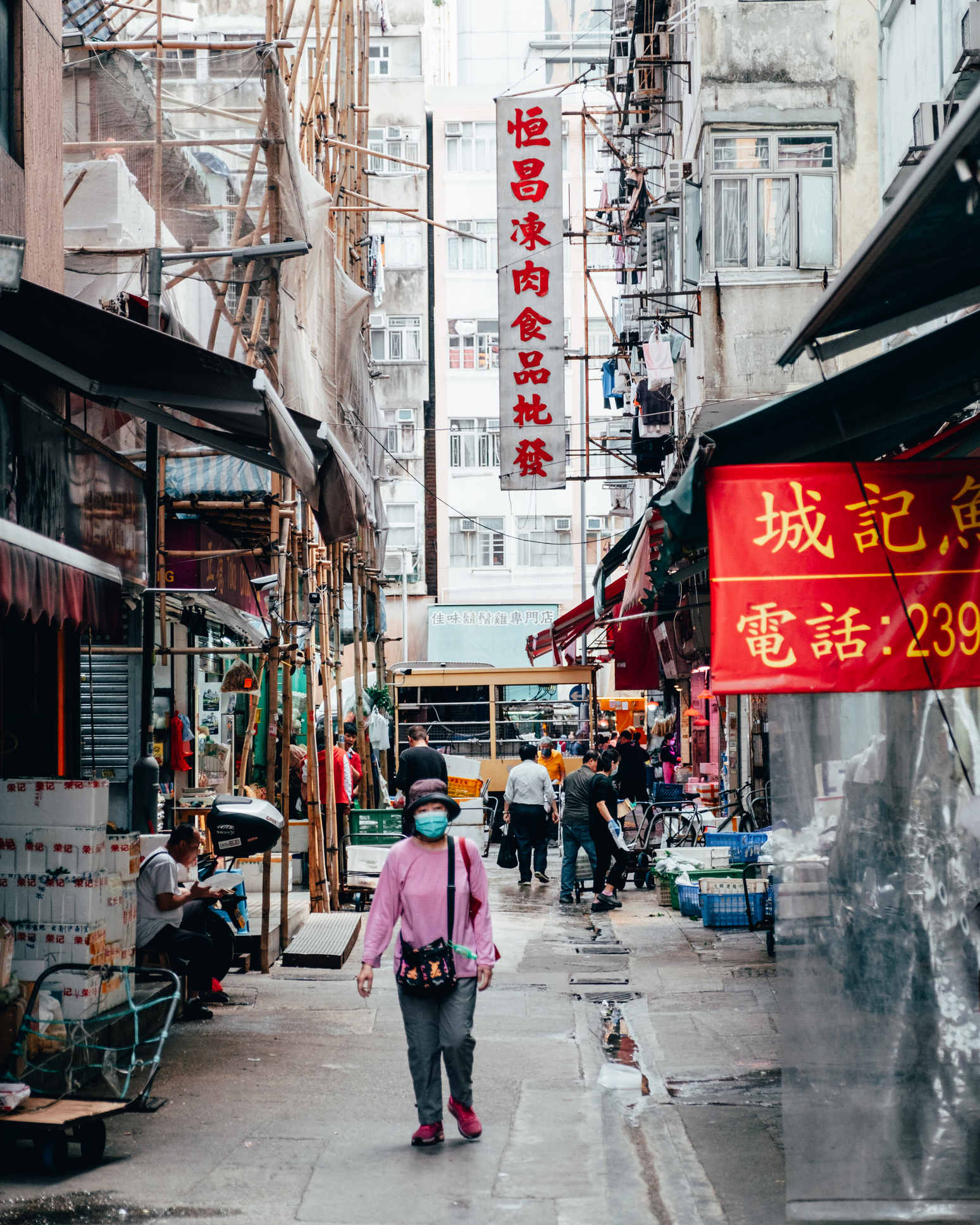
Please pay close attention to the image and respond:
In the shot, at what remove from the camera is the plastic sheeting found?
5.26 meters

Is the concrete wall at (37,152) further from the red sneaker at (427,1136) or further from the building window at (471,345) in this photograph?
the building window at (471,345)

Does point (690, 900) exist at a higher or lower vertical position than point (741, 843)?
lower

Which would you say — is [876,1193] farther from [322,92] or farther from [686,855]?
[322,92]

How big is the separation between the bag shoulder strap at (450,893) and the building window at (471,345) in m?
39.3

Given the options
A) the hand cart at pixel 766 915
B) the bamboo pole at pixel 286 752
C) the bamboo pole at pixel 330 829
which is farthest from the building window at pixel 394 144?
the hand cart at pixel 766 915

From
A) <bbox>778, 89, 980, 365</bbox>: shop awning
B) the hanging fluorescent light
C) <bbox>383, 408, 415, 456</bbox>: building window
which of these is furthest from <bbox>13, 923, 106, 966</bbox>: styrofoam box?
<bbox>383, 408, 415, 456</bbox>: building window

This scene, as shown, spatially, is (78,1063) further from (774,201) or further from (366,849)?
(774,201)

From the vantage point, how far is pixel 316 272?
1681 centimetres

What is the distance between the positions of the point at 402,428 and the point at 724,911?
32.6 m

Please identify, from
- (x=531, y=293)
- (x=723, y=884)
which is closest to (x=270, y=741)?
(x=723, y=884)

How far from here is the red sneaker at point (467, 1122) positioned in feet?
22.7

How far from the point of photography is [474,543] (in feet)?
149

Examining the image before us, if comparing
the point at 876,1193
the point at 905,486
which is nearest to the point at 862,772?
the point at 905,486

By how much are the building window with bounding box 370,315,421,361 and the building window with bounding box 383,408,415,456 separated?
1.59 meters
